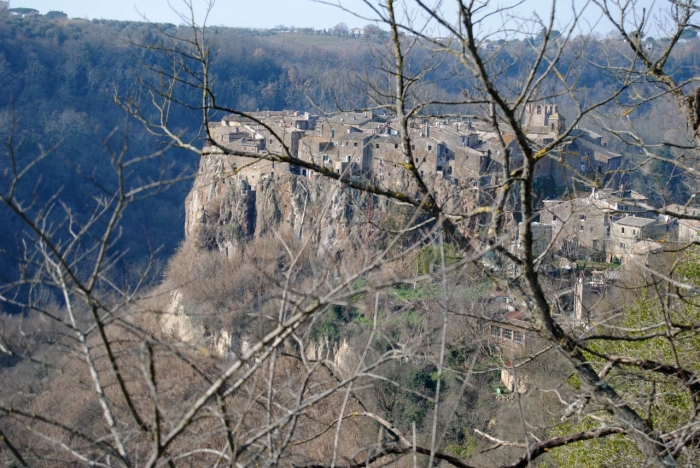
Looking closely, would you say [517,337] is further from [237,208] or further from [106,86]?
[106,86]

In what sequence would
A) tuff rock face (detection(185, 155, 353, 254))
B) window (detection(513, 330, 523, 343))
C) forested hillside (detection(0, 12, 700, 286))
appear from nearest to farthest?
window (detection(513, 330, 523, 343)), tuff rock face (detection(185, 155, 353, 254)), forested hillside (detection(0, 12, 700, 286))

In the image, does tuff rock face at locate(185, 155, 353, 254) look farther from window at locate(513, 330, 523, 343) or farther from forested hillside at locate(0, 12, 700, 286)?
window at locate(513, 330, 523, 343)

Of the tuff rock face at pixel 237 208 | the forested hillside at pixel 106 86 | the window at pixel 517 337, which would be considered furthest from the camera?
the forested hillside at pixel 106 86

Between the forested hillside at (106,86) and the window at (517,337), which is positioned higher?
the forested hillside at (106,86)

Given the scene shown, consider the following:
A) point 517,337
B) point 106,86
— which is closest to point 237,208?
point 517,337

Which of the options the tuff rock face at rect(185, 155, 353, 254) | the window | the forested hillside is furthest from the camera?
the forested hillside

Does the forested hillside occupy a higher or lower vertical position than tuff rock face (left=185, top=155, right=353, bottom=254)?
higher

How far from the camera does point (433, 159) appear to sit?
18.6 metres

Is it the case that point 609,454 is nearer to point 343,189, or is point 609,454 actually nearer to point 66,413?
point 343,189

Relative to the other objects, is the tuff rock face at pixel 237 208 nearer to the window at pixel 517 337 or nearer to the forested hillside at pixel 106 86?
the forested hillside at pixel 106 86

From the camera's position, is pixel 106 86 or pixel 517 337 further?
pixel 106 86

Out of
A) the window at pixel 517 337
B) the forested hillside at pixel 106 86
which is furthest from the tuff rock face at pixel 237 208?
the window at pixel 517 337

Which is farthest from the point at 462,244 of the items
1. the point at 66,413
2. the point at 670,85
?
the point at 66,413

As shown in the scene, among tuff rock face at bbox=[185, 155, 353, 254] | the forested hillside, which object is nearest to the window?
tuff rock face at bbox=[185, 155, 353, 254]
